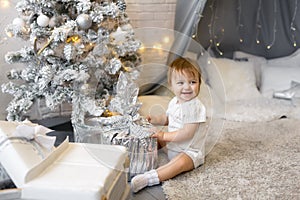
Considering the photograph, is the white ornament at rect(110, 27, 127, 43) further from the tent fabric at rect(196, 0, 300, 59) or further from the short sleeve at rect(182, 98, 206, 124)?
the tent fabric at rect(196, 0, 300, 59)

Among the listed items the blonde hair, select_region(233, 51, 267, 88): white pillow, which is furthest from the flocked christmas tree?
select_region(233, 51, 267, 88): white pillow

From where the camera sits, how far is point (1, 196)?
3.93ft

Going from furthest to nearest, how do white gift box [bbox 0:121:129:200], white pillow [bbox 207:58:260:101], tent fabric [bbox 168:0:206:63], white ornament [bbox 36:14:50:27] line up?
1. white pillow [bbox 207:58:260:101]
2. tent fabric [bbox 168:0:206:63]
3. white ornament [bbox 36:14:50:27]
4. white gift box [bbox 0:121:129:200]

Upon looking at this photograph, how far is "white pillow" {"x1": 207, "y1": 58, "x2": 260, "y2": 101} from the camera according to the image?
9.41 ft

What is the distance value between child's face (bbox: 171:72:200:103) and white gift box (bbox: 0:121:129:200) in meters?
0.43

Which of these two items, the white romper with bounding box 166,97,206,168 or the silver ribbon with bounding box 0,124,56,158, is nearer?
the silver ribbon with bounding box 0,124,56,158

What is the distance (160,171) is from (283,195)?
550 mm

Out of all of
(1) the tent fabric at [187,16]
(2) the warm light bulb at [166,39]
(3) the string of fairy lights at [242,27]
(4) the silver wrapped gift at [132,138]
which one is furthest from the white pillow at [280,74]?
(4) the silver wrapped gift at [132,138]

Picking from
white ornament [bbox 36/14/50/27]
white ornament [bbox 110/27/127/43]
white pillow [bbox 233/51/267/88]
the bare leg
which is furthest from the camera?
white pillow [bbox 233/51/267/88]

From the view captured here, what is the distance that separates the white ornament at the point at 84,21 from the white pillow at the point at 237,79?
1.05 meters

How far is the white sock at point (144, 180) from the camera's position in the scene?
1.72m

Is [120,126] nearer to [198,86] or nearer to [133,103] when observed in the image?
Result: [133,103]

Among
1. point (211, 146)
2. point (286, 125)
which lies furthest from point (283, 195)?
point (286, 125)

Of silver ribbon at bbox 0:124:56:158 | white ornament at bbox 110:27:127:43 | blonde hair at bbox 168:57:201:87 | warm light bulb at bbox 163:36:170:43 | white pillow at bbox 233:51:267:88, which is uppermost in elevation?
warm light bulb at bbox 163:36:170:43
